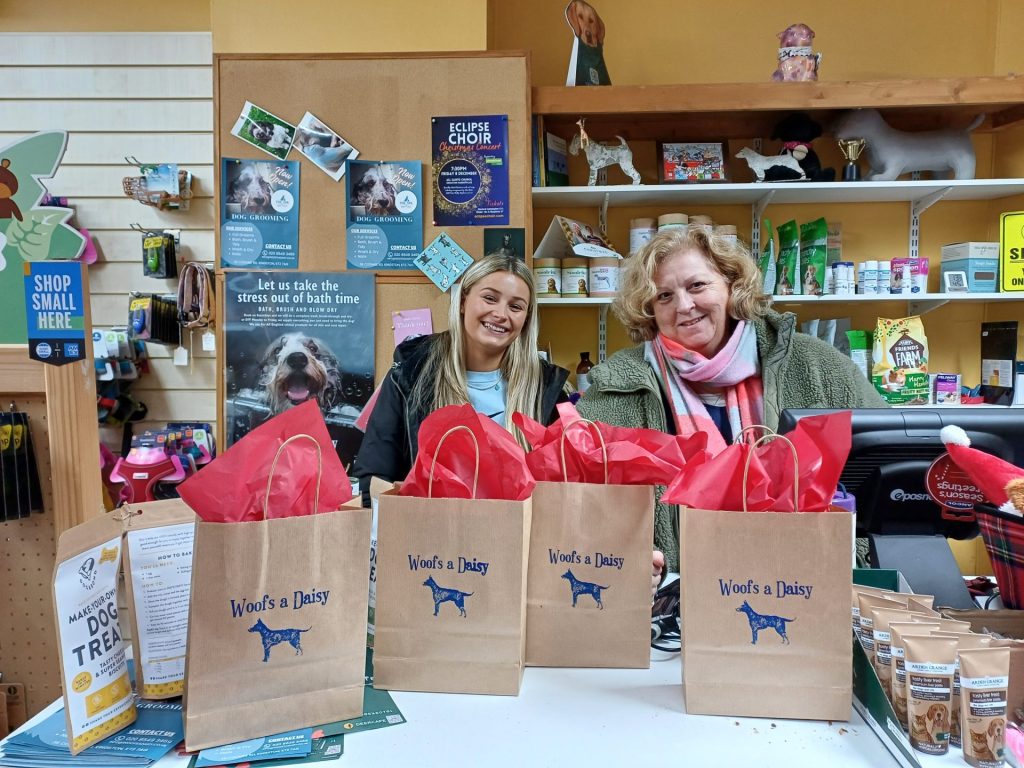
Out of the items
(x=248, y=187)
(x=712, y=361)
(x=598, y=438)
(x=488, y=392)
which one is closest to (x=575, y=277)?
(x=488, y=392)

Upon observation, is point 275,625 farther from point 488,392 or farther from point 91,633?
point 488,392

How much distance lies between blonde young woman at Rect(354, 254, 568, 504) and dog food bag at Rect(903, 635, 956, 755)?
54.1 inches

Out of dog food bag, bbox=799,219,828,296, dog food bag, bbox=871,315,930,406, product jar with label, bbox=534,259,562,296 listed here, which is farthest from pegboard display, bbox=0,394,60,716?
dog food bag, bbox=871,315,930,406

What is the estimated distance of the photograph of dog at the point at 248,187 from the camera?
255 cm

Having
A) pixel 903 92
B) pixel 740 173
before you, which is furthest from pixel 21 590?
pixel 903 92

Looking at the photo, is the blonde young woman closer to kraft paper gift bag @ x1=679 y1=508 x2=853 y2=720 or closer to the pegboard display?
the pegboard display

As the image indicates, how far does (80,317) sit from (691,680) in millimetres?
1290

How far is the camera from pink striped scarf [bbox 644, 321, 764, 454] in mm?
1736

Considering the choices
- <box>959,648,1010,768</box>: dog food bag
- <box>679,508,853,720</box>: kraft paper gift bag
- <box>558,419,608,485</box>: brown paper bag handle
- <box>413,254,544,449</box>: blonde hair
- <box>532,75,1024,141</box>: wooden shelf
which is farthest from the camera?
<box>532,75,1024,141</box>: wooden shelf

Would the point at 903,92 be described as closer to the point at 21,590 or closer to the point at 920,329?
the point at 920,329

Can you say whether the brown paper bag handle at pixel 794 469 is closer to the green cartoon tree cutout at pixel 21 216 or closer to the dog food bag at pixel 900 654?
the dog food bag at pixel 900 654

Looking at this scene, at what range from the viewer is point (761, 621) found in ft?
2.75

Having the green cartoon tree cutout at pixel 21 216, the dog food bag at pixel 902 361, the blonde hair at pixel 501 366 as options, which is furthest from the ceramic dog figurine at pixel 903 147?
the green cartoon tree cutout at pixel 21 216

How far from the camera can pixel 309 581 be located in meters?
0.82
